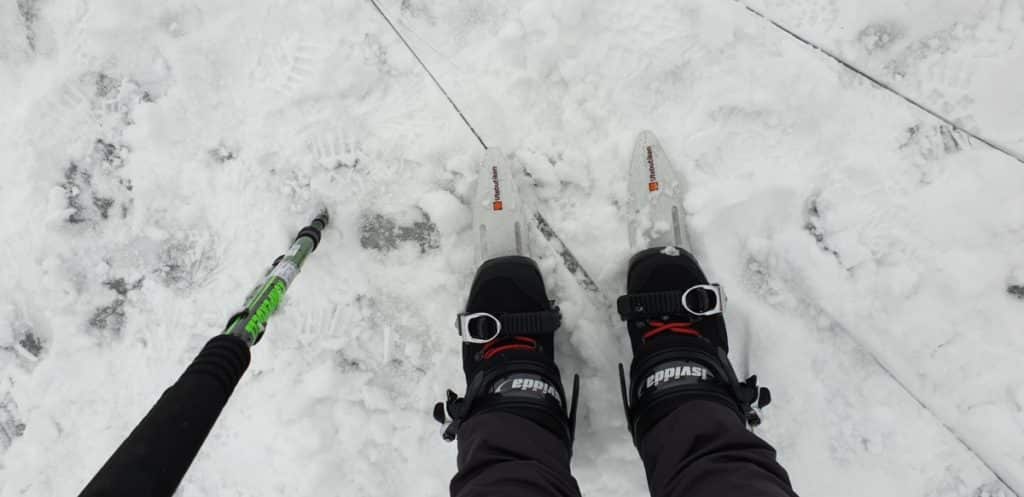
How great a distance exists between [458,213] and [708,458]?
4.13ft

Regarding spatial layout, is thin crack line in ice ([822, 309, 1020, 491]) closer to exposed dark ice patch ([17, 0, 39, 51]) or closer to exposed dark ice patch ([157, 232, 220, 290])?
exposed dark ice patch ([157, 232, 220, 290])

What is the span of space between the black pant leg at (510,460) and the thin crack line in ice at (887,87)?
169cm

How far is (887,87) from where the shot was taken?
2.14m

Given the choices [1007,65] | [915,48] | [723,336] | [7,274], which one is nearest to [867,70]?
[915,48]

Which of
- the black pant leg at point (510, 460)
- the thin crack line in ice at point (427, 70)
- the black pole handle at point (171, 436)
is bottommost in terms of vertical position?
the black pole handle at point (171, 436)

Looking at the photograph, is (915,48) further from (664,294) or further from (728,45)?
(664,294)

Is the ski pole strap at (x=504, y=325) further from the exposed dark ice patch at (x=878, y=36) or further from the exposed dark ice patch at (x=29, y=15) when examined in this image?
the exposed dark ice patch at (x=29, y=15)

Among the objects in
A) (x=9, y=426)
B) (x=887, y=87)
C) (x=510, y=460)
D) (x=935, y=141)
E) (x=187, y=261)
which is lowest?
(x=510, y=460)

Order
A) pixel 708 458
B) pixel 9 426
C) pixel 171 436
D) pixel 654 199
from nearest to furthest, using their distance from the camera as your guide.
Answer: pixel 171 436 < pixel 708 458 < pixel 654 199 < pixel 9 426

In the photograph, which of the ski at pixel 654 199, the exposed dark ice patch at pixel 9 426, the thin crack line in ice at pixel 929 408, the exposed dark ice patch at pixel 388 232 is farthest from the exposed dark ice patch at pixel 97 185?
the thin crack line in ice at pixel 929 408

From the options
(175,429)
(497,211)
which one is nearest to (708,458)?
(497,211)

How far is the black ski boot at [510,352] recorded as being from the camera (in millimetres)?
1935

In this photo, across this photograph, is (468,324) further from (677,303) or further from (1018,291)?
(1018,291)

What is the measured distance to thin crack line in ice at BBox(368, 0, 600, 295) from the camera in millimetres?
2271
